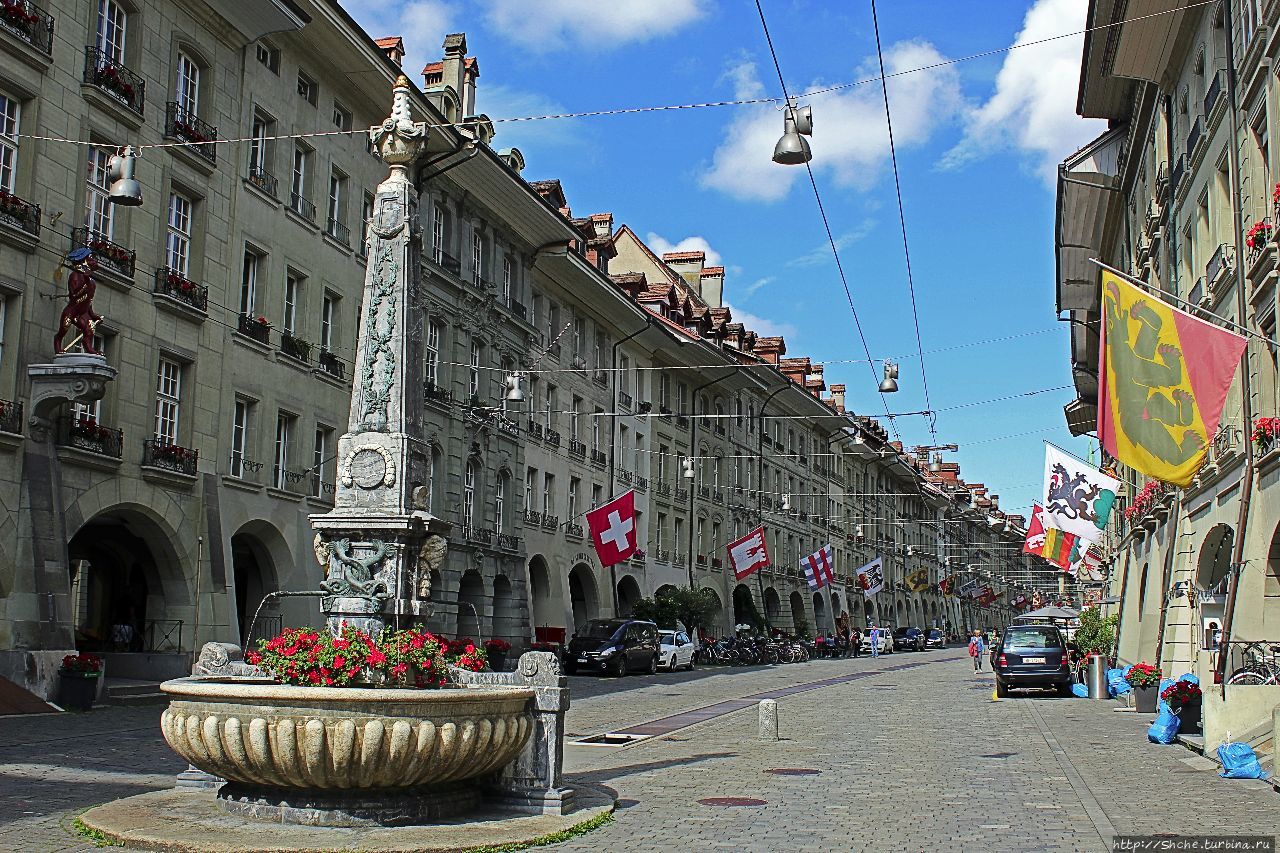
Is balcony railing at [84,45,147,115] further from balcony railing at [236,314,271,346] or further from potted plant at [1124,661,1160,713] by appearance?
potted plant at [1124,661,1160,713]

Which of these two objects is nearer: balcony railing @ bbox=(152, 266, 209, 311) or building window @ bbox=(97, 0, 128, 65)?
building window @ bbox=(97, 0, 128, 65)

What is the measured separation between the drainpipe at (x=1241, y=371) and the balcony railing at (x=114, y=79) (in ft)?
62.9

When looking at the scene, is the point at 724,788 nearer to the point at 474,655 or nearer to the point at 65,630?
the point at 474,655

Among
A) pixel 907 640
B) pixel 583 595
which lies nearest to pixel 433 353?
pixel 583 595

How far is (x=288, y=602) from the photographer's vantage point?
29141 millimetres

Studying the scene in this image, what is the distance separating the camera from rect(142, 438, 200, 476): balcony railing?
2392 centimetres

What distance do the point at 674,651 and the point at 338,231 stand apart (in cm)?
1899

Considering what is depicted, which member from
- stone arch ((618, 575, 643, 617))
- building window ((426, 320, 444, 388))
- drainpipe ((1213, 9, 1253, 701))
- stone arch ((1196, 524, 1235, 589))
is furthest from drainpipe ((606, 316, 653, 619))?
drainpipe ((1213, 9, 1253, 701))

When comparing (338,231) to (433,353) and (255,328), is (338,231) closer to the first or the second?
(255,328)

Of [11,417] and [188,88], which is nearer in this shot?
[11,417]

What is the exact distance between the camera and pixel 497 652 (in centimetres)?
3003

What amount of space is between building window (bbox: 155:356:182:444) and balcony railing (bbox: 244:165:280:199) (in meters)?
4.71

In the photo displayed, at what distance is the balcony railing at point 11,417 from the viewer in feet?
66.8

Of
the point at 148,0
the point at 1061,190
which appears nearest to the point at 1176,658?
the point at 1061,190
